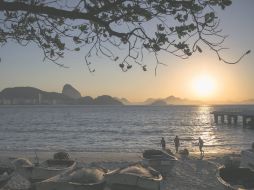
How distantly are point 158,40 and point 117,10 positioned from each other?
48.5 inches

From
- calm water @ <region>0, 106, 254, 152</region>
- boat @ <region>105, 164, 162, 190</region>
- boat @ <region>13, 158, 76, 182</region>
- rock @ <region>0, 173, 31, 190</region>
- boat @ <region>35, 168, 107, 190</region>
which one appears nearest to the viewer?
boat @ <region>35, 168, 107, 190</region>

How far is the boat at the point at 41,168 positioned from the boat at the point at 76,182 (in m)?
2.10

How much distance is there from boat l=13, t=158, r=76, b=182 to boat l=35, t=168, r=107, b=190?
2099 millimetres

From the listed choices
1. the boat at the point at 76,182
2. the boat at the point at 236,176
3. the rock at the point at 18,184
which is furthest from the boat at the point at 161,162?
the boat at the point at 76,182

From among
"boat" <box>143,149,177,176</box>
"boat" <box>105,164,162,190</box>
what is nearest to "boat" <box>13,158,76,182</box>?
"boat" <box>105,164,162,190</box>

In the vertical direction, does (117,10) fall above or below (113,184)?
above

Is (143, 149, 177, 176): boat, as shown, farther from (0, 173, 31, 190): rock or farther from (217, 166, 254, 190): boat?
(0, 173, 31, 190): rock

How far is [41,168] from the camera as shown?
16547 millimetres

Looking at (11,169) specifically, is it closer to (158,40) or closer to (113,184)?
(113,184)

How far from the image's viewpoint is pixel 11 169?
15680 millimetres

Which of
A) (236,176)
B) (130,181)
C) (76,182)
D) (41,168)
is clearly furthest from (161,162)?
(76,182)

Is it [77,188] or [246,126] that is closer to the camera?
[77,188]

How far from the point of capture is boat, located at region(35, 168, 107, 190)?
42.7 feet

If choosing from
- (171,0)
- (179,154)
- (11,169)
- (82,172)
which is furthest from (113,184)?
(179,154)
